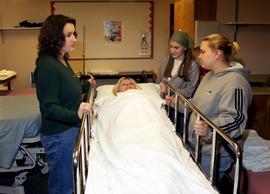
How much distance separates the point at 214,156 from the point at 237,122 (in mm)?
266

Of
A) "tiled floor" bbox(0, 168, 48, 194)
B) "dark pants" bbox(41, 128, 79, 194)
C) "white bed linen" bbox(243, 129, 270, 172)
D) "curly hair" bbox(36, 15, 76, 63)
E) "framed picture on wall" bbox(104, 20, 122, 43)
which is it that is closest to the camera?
"curly hair" bbox(36, 15, 76, 63)

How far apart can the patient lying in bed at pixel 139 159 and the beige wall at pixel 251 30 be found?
→ 2.09 m

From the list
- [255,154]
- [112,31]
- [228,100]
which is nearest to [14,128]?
[228,100]

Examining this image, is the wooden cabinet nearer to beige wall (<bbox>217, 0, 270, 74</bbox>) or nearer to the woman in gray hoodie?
beige wall (<bbox>217, 0, 270, 74</bbox>)

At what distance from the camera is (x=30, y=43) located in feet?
14.9

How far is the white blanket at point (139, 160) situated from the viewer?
1262 mm

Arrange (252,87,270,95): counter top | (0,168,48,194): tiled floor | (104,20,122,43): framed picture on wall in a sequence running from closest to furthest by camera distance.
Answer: (0,168,48,194): tiled floor → (252,87,270,95): counter top → (104,20,122,43): framed picture on wall

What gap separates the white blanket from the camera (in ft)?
4.14

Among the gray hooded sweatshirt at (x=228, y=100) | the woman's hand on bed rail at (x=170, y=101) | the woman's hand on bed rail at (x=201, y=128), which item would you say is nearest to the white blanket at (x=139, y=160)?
the woman's hand on bed rail at (x=201, y=128)

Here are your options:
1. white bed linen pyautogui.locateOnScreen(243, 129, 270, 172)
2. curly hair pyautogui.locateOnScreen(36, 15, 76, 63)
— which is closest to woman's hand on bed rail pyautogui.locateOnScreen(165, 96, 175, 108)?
white bed linen pyautogui.locateOnScreen(243, 129, 270, 172)

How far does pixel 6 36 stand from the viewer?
4.46m

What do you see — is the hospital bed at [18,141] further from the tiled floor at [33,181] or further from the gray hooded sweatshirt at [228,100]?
the gray hooded sweatshirt at [228,100]

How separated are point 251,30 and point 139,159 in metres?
2.90

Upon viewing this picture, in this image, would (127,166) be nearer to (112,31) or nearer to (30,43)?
(112,31)
